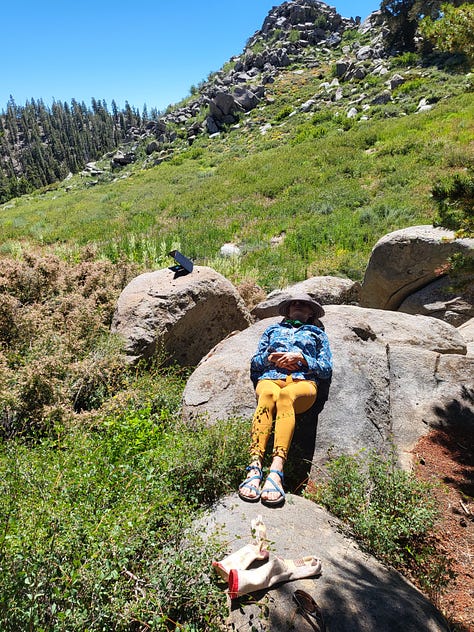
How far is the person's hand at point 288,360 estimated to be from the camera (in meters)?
4.41

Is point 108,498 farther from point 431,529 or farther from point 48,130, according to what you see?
point 48,130

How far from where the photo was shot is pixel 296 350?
4.55 m

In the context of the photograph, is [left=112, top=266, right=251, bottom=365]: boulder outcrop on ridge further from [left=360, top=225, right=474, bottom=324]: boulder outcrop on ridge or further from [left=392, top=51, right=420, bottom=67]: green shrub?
[left=392, top=51, right=420, bottom=67]: green shrub

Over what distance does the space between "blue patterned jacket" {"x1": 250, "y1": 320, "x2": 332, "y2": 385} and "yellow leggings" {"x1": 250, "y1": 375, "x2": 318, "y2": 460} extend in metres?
0.14

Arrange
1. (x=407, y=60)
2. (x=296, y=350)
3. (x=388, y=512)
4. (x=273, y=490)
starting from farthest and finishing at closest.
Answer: (x=407, y=60) → (x=296, y=350) → (x=273, y=490) → (x=388, y=512)

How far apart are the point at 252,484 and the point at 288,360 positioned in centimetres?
147

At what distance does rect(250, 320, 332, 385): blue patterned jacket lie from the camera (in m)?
4.45

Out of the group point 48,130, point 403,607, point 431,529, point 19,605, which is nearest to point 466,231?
point 431,529

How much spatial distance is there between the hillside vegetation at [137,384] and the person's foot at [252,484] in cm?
19

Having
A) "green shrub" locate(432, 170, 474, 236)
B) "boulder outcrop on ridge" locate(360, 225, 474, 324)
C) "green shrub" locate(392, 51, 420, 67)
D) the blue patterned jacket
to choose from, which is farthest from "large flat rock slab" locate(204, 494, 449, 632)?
"green shrub" locate(392, 51, 420, 67)

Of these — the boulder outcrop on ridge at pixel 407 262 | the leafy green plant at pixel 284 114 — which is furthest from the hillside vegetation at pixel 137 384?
the leafy green plant at pixel 284 114

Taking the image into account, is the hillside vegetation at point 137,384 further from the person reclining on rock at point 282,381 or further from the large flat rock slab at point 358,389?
the large flat rock slab at point 358,389

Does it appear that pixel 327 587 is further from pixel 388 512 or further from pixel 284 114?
pixel 284 114

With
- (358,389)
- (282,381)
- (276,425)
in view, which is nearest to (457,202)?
(358,389)
